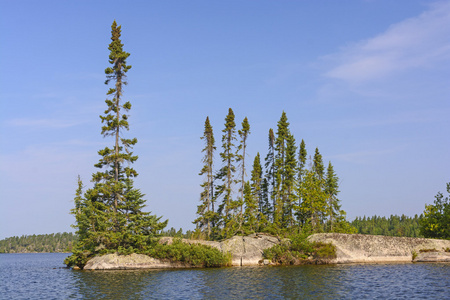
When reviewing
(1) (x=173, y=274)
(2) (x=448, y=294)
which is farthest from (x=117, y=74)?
(2) (x=448, y=294)

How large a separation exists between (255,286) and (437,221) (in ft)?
140

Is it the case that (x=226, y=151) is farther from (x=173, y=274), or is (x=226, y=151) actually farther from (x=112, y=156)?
(x=173, y=274)

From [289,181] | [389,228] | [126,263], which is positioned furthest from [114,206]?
[389,228]

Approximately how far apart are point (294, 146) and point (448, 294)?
148ft

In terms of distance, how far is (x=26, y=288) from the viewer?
32.6 m

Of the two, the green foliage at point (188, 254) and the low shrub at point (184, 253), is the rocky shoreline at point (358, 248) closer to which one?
the low shrub at point (184, 253)

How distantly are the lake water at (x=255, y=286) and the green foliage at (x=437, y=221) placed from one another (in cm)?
2218

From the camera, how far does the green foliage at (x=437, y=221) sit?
58.7 meters

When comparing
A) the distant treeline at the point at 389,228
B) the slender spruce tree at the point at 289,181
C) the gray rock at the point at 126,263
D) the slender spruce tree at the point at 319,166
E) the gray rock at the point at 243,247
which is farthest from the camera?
the distant treeline at the point at 389,228

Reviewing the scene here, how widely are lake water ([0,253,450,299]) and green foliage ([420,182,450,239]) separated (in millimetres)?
22179

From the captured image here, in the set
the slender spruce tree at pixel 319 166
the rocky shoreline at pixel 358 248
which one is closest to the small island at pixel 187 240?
the rocky shoreline at pixel 358 248

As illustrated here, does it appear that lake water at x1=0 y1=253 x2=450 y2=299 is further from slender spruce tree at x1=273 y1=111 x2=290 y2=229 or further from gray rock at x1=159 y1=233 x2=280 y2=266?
slender spruce tree at x1=273 y1=111 x2=290 y2=229

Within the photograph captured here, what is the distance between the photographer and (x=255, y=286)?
29781 millimetres

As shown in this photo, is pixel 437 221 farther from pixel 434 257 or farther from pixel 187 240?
pixel 187 240
